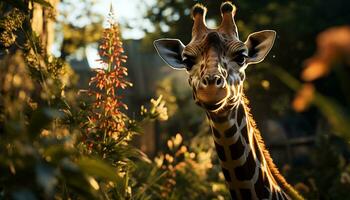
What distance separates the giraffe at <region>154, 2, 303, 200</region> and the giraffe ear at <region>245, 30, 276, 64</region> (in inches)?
12.6

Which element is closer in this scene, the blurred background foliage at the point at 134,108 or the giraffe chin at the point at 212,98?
the blurred background foliage at the point at 134,108

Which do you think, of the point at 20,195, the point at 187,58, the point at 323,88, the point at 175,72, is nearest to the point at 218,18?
the point at 323,88

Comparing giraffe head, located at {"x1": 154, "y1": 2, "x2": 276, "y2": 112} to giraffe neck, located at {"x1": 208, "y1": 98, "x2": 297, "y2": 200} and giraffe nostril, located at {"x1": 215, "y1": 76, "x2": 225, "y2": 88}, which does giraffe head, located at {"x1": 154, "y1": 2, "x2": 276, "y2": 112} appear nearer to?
giraffe nostril, located at {"x1": 215, "y1": 76, "x2": 225, "y2": 88}

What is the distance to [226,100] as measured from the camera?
14.8ft

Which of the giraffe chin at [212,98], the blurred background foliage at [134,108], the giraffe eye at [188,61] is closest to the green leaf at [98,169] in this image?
the blurred background foliage at [134,108]

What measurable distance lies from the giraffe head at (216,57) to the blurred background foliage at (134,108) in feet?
1.59

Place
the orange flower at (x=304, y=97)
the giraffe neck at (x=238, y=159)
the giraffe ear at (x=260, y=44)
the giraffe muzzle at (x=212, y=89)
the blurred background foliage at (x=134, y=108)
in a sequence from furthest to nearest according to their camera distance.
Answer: the giraffe ear at (x=260, y=44), the giraffe neck at (x=238, y=159), the giraffe muzzle at (x=212, y=89), the blurred background foliage at (x=134, y=108), the orange flower at (x=304, y=97)

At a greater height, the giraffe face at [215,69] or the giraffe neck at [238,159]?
the giraffe face at [215,69]

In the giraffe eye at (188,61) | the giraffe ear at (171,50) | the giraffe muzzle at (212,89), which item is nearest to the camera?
the giraffe muzzle at (212,89)

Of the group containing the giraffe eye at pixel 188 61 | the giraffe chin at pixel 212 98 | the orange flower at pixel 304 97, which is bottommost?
the giraffe chin at pixel 212 98

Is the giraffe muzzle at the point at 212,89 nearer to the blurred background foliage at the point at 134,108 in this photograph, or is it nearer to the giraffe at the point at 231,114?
the giraffe at the point at 231,114

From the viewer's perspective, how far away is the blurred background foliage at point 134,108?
2.43 meters

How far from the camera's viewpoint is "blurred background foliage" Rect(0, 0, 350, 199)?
7.96ft

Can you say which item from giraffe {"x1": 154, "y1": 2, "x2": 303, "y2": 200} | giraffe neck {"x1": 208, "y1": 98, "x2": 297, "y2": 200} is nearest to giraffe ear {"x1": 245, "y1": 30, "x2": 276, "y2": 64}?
giraffe {"x1": 154, "y1": 2, "x2": 303, "y2": 200}
